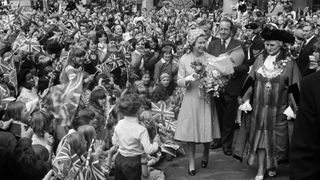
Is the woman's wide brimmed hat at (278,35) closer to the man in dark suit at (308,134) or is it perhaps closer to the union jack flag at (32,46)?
the man in dark suit at (308,134)

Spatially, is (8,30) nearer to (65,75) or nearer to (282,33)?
(65,75)

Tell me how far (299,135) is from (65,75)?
17.6ft

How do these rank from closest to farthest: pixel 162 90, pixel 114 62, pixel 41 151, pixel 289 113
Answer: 1. pixel 41 151
2. pixel 289 113
3. pixel 162 90
4. pixel 114 62

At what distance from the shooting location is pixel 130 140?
5324 mm

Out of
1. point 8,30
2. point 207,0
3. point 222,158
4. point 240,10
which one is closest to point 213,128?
point 222,158

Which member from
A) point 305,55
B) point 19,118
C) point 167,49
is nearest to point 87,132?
point 19,118

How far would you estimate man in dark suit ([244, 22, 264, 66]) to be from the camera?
8.30 meters

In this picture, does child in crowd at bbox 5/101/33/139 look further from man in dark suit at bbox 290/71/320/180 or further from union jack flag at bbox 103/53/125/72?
man in dark suit at bbox 290/71/320/180

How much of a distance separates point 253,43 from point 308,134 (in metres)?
6.64

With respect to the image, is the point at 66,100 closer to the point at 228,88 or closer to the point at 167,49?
the point at 228,88

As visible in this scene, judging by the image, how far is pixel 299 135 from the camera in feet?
7.81

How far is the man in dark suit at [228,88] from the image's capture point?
7566mm

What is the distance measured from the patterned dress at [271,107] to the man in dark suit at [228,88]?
895 mm

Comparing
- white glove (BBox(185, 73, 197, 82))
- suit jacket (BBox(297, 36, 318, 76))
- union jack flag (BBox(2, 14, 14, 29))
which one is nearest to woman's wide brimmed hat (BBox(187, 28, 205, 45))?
white glove (BBox(185, 73, 197, 82))
